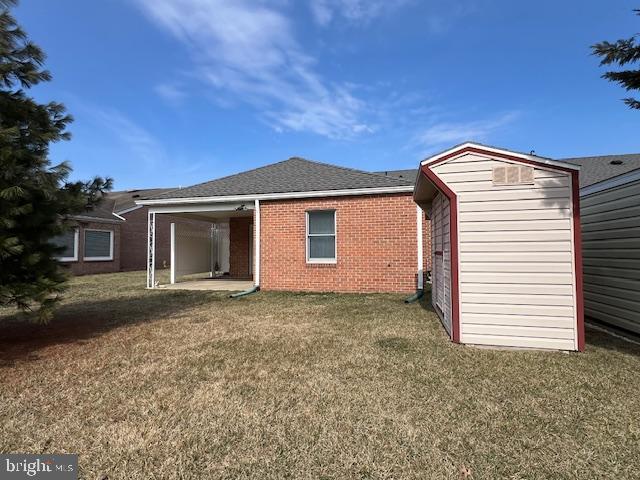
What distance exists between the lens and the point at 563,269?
488 centimetres

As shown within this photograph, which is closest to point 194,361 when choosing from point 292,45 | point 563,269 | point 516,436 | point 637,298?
point 516,436

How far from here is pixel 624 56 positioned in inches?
205

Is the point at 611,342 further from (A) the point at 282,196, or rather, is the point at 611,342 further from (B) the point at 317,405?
(A) the point at 282,196

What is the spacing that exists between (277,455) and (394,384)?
1.61 meters

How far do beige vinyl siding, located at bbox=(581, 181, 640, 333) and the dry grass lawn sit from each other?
98 centimetres

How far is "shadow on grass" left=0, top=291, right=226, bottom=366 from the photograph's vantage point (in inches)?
216

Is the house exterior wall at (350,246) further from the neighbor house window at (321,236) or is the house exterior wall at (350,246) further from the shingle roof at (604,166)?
the shingle roof at (604,166)

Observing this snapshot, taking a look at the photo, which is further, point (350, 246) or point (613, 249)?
point (350, 246)

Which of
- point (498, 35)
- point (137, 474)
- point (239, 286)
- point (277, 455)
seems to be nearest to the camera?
point (137, 474)

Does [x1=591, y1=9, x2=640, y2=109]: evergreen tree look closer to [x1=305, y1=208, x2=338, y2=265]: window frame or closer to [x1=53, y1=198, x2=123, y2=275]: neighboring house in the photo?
[x1=305, y1=208, x2=338, y2=265]: window frame

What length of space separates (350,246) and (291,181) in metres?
3.14

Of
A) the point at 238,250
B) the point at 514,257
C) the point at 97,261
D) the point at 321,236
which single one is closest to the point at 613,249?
the point at 514,257

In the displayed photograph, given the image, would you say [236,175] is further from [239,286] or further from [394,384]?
[394,384]

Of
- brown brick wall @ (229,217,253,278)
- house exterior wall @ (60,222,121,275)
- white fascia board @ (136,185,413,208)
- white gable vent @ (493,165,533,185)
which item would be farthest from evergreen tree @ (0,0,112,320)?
house exterior wall @ (60,222,121,275)
